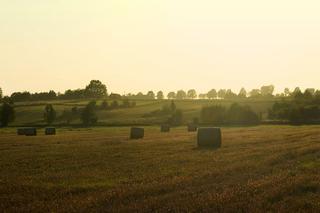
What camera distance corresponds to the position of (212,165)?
2120cm

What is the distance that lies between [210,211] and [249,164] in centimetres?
884

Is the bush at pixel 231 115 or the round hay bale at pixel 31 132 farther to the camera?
the bush at pixel 231 115

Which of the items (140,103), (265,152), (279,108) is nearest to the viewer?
(265,152)

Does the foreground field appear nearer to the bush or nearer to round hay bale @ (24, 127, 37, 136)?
round hay bale @ (24, 127, 37, 136)

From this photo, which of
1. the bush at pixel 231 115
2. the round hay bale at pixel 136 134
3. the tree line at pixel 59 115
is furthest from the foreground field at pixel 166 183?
the tree line at pixel 59 115

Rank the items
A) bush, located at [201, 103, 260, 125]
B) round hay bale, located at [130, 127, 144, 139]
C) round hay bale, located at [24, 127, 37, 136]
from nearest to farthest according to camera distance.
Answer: round hay bale, located at [130, 127, 144, 139] → round hay bale, located at [24, 127, 37, 136] → bush, located at [201, 103, 260, 125]

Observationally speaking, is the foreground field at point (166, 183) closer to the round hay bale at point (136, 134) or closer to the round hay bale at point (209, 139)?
the round hay bale at point (209, 139)

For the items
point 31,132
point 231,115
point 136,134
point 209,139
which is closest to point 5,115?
point 231,115

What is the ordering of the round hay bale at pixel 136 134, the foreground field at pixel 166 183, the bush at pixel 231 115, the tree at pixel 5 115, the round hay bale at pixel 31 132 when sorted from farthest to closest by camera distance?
the tree at pixel 5 115 → the bush at pixel 231 115 → the round hay bale at pixel 31 132 → the round hay bale at pixel 136 134 → the foreground field at pixel 166 183

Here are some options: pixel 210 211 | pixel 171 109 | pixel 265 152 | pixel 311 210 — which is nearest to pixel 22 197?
pixel 210 211

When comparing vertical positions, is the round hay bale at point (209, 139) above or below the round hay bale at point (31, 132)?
above

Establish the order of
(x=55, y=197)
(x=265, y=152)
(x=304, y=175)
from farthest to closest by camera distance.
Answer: (x=265, y=152) < (x=304, y=175) < (x=55, y=197)

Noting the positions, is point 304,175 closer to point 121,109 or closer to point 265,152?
point 265,152

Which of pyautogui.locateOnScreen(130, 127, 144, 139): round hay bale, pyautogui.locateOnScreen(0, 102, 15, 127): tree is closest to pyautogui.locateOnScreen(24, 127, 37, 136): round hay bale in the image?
pyautogui.locateOnScreen(130, 127, 144, 139): round hay bale
